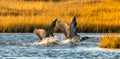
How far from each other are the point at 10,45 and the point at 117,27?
10.2m

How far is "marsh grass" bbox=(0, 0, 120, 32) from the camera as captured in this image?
35781 millimetres

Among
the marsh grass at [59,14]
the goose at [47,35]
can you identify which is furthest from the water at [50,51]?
the marsh grass at [59,14]

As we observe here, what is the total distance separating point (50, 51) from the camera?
24969mm

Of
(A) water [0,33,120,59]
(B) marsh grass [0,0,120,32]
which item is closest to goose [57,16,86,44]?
(A) water [0,33,120,59]

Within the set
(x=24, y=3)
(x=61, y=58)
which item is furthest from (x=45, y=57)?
(x=24, y=3)

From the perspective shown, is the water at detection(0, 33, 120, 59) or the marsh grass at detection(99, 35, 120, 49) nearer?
the water at detection(0, 33, 120, 59)

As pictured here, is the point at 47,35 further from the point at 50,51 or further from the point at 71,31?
the point at 50,51

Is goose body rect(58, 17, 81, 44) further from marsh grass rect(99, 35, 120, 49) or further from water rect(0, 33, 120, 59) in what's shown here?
marsh grass rect(99, 35, 120, 49)

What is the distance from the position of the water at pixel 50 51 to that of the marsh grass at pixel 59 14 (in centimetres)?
487

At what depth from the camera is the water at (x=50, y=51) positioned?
22.9 metres

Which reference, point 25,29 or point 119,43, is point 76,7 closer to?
point 25,29

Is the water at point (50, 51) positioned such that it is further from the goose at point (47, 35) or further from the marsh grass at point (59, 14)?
the marsh grass at point (59, 14)

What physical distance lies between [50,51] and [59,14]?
19.0m

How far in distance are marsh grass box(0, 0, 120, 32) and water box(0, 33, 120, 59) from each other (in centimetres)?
487
